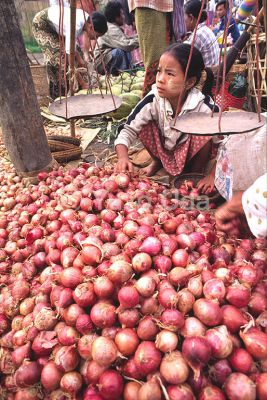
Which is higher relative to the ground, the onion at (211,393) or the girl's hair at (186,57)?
the girl's hair at (186,57)

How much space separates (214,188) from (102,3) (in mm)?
8627

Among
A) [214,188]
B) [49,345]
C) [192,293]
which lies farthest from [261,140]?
[49,345]

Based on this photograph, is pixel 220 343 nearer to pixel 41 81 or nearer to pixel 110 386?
pixel 110 386

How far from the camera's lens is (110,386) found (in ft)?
2.62

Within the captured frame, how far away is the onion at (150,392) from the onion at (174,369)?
0.11 feet

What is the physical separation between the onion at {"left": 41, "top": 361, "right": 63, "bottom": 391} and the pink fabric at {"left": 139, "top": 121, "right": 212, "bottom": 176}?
148cm

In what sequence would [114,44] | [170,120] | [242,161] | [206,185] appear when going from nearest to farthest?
[242,161] < [206,185] < [170,120] < [114,44]

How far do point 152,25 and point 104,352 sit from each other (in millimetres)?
2394

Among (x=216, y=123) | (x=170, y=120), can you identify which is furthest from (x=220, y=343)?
(x=170, y=120)

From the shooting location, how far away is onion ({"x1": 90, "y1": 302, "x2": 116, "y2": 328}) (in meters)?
0.89

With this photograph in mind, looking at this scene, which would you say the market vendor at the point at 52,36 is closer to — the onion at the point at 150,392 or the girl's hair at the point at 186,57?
the girl's hair at the point at 186,57

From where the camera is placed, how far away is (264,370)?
2.66ft

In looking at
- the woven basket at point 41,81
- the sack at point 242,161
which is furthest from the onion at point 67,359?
the woven basket at point 41,81

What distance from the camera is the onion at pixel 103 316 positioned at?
89 centimetres
